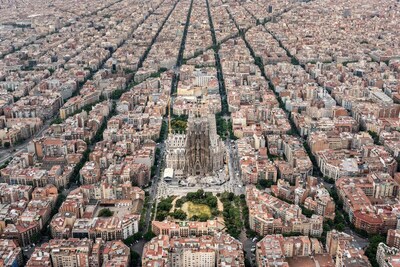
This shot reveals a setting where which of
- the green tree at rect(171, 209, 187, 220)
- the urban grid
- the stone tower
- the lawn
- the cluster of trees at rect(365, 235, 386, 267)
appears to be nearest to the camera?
the cluster of trees at rect(365, 235, 386, 267)

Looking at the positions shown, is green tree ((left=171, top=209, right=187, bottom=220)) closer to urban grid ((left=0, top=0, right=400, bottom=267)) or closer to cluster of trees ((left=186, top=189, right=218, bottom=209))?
urban grid ((left=0, top=0, right=400, bottom=267))

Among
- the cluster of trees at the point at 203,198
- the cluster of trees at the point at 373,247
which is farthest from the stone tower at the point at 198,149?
the cluster of trees at the point at 373,247

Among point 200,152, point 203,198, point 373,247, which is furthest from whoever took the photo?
point 200,152

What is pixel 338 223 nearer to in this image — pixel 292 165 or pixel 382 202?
pixel 382 202

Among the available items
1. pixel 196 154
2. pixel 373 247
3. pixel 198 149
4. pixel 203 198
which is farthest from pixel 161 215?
pixel 373 247

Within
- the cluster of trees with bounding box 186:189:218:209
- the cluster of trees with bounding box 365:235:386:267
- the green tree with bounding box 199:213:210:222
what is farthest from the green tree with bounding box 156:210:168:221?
the cluster of trees with bounding box 365:235:386:267

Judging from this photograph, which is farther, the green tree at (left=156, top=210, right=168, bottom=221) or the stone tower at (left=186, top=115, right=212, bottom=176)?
the stone tower at (left=186, top=115, right=212, bottom=176)

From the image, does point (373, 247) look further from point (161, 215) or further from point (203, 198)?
point (161, 215)

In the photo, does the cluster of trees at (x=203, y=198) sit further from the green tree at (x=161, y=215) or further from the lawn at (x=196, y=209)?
the green tree at (x=161, y=215)
